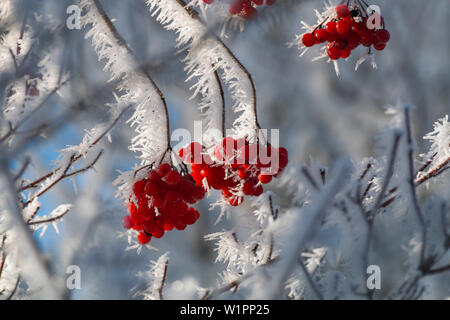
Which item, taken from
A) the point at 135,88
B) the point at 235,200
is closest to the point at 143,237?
the point at 235,200

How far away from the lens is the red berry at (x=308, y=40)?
103cm

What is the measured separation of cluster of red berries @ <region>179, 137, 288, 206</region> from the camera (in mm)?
879

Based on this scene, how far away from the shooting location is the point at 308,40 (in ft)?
3.39

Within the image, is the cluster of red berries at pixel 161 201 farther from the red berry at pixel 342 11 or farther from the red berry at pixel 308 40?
the red berry at pixel 342 11

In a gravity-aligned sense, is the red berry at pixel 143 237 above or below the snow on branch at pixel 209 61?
below

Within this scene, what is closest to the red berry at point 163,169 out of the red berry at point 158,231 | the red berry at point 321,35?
the red berry at point 158,231

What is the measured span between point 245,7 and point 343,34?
0.29 m

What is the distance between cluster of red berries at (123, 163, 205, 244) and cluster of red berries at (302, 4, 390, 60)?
0.52m

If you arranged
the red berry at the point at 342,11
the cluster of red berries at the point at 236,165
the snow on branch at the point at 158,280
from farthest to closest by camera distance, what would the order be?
the red berry at the point at 342,11
the cluster of red berries at the point at 236,165
the snow on branch at the point at 158,280

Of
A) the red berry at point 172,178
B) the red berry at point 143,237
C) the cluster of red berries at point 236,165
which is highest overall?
the red berry at point 172,178

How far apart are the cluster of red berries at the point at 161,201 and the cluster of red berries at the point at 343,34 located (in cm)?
52

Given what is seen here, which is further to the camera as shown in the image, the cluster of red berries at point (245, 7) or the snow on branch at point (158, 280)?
the cluster of red berries at point (245, 7)

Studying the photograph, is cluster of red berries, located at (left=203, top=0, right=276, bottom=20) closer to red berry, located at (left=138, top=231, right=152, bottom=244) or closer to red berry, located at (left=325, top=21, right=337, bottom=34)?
red berry, located at (left=325, top=21, right=337, bottom=34)

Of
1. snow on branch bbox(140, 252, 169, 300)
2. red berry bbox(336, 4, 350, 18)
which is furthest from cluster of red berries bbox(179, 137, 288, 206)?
red berry bbox(336, 4, 350, 18)
